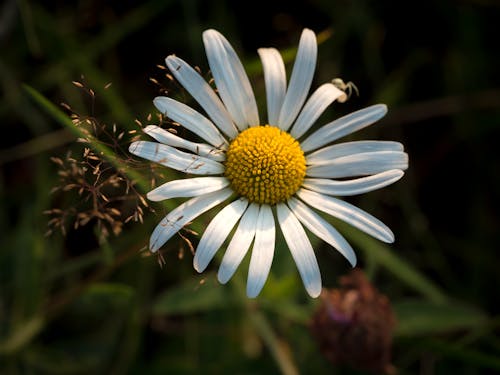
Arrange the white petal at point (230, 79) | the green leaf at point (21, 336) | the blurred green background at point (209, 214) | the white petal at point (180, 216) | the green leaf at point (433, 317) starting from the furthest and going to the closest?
the green leaf at point (433, 317), the blurred green background at point (209, 214), the green leaf at point (21, 336), the white petal at point (230, 79), the white petal at point (180, 216)

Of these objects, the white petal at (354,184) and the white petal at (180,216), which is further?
the white petal at (354,184)

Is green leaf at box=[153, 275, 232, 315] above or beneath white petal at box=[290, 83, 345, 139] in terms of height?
beneath

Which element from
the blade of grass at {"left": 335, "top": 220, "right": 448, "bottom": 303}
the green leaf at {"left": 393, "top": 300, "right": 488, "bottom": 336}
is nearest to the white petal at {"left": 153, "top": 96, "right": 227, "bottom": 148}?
the blade of grass at {"left": 335, "top": 220, "right": 448, "bottom": 303}

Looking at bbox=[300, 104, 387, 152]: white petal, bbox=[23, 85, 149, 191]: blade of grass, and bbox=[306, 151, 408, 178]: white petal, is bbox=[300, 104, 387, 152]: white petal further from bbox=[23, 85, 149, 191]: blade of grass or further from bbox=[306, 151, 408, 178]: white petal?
bbox=[23, 85, 149, 191]: blade of grass

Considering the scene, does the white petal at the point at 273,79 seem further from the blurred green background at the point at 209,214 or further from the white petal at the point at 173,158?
the blurred green background at the point at 209,214

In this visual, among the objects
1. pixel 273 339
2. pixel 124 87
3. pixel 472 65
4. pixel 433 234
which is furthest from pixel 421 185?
pixel 124 87

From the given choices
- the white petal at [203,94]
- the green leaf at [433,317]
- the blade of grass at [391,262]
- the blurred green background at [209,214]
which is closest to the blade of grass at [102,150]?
the white petal at [203,94]

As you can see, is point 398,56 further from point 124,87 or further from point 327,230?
point 327,230

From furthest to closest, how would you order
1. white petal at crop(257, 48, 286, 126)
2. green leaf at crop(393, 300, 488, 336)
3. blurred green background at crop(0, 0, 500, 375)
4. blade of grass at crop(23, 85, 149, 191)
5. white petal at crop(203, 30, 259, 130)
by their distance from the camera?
green leaf at crop(393, 300, 488, 336) < blurred green background at crop(0, 0, 500, 375) < white petal at crop(257, 48, 286, 126) < white petal at crop(203, 30, 259, 130) < blade of grass at crop(23, 85, 149, 191)
